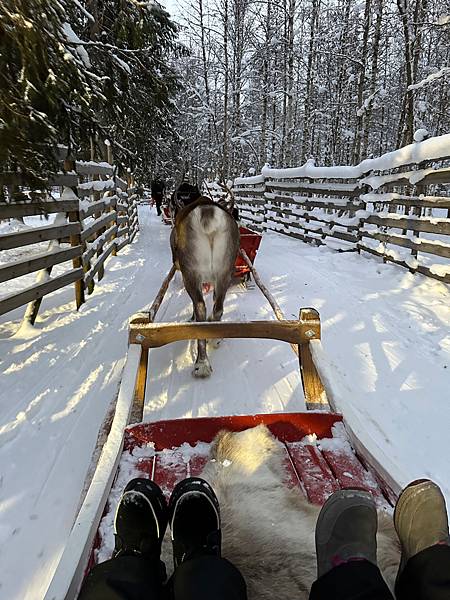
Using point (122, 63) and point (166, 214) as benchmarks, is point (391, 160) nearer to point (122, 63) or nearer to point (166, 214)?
point (122, 63)

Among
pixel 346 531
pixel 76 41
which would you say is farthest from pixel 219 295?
pixel 346 531

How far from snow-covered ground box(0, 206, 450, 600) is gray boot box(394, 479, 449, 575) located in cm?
33

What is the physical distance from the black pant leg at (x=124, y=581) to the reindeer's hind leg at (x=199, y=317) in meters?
2.56

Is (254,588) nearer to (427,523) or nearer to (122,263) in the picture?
(427,523)

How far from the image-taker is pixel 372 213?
388 inches

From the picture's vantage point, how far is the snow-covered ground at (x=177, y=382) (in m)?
2.56

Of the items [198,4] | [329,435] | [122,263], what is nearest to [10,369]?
[329,435]

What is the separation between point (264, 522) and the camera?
1932 mm

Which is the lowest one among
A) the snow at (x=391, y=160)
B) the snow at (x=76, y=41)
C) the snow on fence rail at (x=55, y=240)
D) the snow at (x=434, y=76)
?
the snow on fence rail at (x=55, y=240)

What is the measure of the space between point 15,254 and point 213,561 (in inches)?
455

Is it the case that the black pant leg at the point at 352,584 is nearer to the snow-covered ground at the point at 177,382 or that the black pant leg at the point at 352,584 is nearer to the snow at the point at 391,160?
the snow-covered ground at the point at 177,382

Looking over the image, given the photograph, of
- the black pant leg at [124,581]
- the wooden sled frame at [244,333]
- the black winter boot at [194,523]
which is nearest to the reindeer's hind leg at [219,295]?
the wooden sled frame at [244,333]

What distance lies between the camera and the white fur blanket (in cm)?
166

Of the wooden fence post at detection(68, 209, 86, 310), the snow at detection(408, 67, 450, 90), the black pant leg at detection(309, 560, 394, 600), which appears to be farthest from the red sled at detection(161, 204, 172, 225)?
the black pant leg at detection(309, 560, 394, 600)
